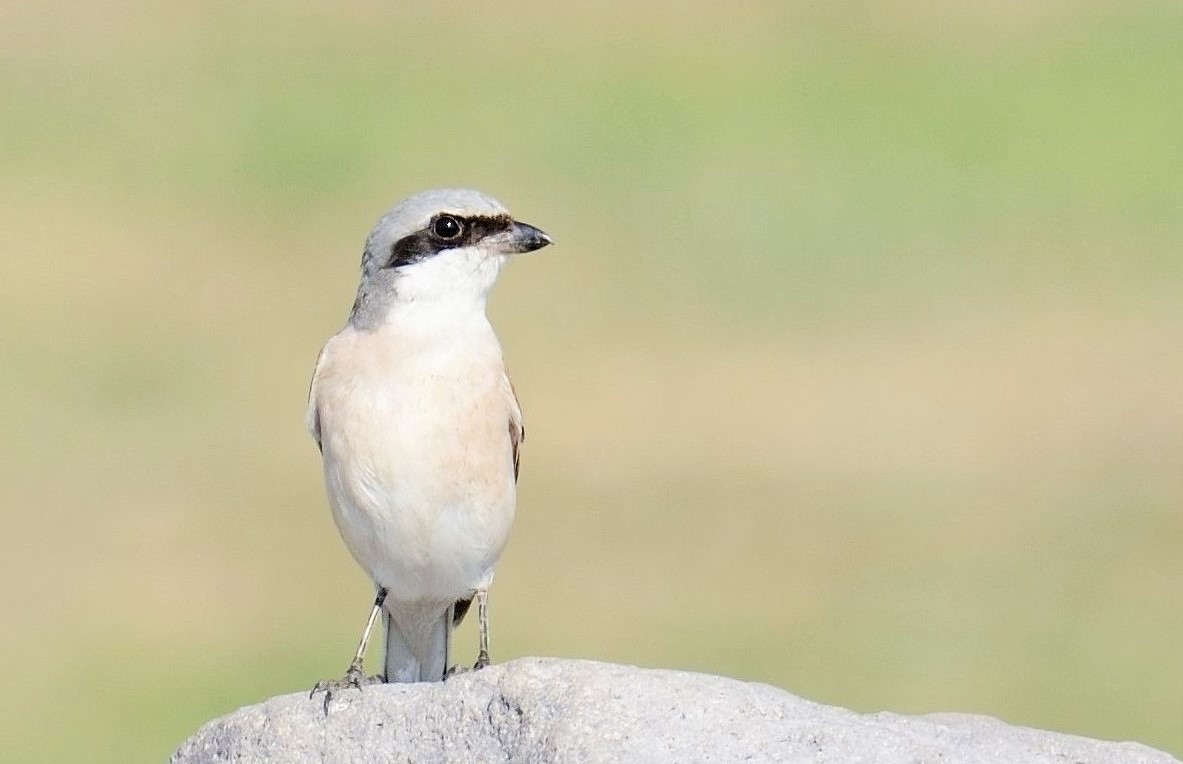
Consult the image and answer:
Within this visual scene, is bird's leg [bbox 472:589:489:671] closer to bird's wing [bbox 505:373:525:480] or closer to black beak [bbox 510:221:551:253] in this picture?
bird's wing [bbox 505:373:525:480]

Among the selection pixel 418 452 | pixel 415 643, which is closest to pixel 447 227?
pixel 418 452

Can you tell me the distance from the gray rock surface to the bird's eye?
173 cm

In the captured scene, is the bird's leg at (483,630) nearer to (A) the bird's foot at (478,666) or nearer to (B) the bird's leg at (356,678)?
(A) the bird's foot at (478,666)

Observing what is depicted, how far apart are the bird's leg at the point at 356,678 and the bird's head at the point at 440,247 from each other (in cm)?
100

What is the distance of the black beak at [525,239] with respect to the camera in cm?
849

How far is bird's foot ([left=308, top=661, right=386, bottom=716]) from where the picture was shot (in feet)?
24.9

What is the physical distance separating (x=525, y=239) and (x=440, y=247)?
30 centimetres

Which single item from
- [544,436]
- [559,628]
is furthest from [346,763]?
[544,436]

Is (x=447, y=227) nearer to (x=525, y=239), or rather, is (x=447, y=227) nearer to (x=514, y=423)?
(x=525, y=239)

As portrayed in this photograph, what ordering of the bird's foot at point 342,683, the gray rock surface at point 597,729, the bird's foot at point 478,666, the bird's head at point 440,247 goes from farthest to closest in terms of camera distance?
the bird's head at point 440,247 < the bird's foot at point 478,666 < the bird's foot at point 342,683 < the gray rock surface at point 597,729

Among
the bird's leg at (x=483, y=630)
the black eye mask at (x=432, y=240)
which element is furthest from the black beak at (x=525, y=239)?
the bird's leg at (x=483, y=630)

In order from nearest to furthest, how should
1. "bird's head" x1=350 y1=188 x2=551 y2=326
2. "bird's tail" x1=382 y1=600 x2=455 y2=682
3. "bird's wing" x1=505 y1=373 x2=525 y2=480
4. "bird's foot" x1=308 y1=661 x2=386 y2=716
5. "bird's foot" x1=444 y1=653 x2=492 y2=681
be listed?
"bird's foot" x1=308 y1=661 x2=386 y2=716 < "bird's foot" x1=444 y1=653 x2=492 y2=681 < "bird's head" x1=350 y1=188 x2=551 y2=326 < "bird's wing" x1=505 y1=373 x2=525 y2=480 < "bird's tail" x1=382 y1=600 x2=455 y2=682

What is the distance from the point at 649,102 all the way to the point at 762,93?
1449mm

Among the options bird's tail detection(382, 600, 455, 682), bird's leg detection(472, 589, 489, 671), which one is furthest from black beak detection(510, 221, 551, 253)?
bird's tail detection(382, 600, 455, 682)
